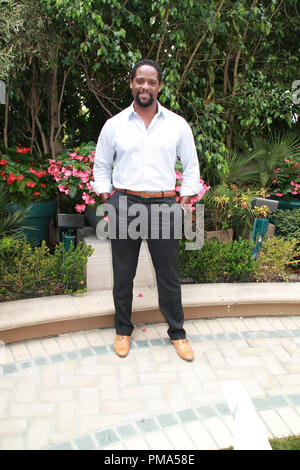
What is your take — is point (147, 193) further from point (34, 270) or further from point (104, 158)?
point (34, 270)

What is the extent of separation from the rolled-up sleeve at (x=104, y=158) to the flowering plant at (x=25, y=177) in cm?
134

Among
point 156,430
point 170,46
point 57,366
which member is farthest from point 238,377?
point 170,46

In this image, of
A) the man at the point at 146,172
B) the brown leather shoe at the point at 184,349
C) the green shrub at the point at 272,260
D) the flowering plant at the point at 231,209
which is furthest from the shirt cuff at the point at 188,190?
the flowering plant at the point at 231,209

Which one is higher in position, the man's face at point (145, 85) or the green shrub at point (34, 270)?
the man's face at point (145, 85)

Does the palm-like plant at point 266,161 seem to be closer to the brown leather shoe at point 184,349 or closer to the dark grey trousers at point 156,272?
the dark grey trousers at point 156,272

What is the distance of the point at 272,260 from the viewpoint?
155 inches

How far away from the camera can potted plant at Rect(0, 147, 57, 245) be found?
391cm

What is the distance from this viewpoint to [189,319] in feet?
11.2

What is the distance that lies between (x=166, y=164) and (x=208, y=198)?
1.73 metres

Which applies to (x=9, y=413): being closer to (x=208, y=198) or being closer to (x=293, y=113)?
(x=208, y=198)

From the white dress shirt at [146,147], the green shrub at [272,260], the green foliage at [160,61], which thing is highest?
the green foliage at [160,61]

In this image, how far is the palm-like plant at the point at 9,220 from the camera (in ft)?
11.9

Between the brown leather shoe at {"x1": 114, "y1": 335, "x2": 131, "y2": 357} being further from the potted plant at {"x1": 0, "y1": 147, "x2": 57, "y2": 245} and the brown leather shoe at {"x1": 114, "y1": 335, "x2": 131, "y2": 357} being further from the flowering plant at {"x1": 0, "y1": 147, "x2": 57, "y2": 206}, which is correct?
the flowering plant at {"x1": 0, "y1": 147, "x2": 57, "y2": 206}

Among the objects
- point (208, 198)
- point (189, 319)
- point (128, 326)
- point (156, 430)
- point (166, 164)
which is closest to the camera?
point (156, 430)
